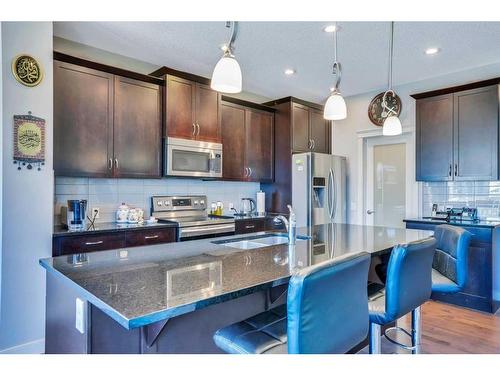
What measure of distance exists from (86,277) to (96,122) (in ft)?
7.12

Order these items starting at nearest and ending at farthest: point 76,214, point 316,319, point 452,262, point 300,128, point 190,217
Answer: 1. point 316,319
2. point 452,262
3. point 76,214
4. point 190,217
5. point 300,128

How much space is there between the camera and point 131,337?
1.30 m

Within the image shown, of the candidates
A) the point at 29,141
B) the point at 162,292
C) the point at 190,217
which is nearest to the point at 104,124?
the point at 29,141

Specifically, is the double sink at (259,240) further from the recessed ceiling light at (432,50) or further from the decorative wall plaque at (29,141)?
the recessed ceiling light at (432,50)

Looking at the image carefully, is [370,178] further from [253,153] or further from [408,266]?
[408,266]

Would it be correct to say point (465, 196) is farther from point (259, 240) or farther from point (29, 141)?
point (29, 141)

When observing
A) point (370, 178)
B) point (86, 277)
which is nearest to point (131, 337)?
point (86, 277)

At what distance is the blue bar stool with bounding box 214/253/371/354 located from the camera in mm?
1097

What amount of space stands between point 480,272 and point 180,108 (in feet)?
11.6

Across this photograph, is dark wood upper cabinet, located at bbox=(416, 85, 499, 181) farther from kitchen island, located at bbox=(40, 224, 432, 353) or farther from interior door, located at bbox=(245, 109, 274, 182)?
kitchen island, located at bbox=(40, 224, 432, 353)

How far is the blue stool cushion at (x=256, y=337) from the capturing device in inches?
50.1

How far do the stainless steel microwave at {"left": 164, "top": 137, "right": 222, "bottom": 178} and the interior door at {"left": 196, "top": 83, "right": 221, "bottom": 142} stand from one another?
103mm

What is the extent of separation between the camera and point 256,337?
1333 mm

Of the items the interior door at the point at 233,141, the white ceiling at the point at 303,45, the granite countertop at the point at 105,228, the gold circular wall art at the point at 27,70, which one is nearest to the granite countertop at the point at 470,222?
the white ceiling at the point at 303,45
